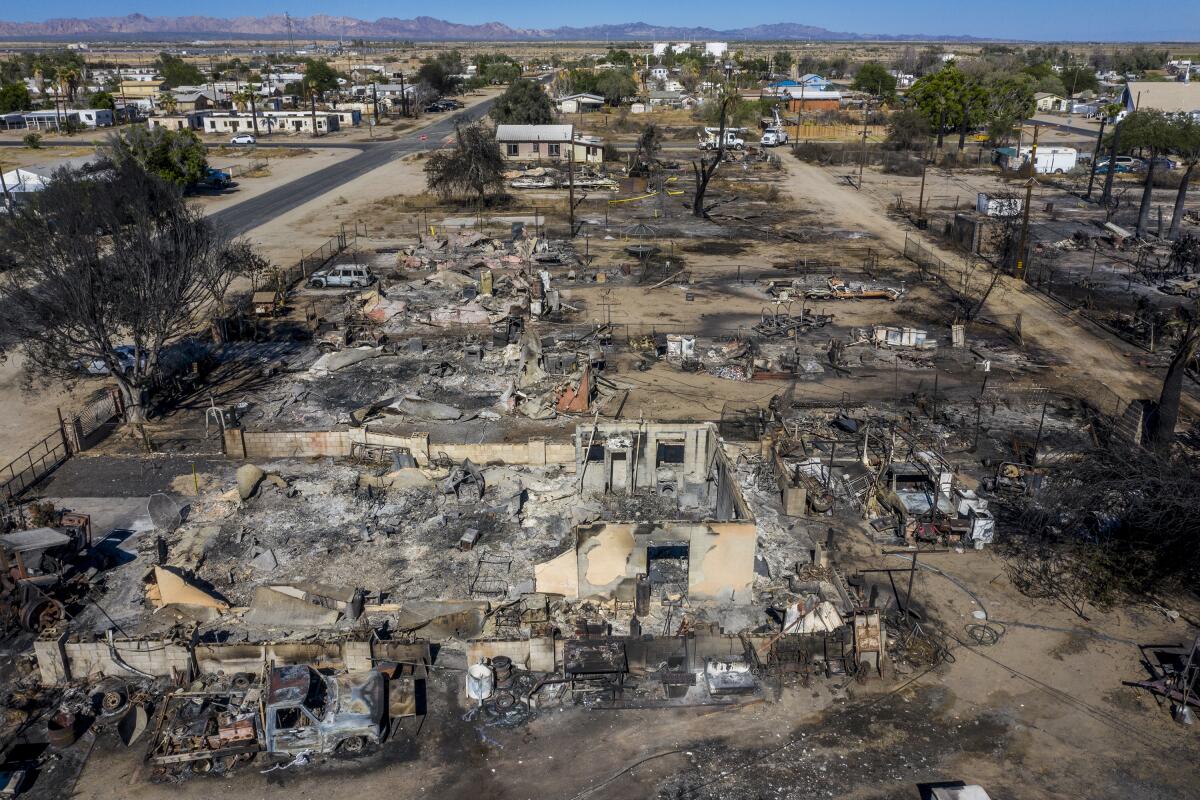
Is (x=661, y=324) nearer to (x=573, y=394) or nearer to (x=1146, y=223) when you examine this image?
(x=573, y=394)

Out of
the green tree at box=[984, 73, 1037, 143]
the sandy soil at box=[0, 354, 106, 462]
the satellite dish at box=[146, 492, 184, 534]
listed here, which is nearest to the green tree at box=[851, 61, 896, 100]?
the green tree at box=[984, 73, 1037, 143]

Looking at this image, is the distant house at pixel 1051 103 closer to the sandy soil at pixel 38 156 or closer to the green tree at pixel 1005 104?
the green tree at pixel 1005 104

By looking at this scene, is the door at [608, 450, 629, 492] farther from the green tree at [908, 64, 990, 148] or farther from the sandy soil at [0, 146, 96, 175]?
the green tree at [908, 64, 990, 148]

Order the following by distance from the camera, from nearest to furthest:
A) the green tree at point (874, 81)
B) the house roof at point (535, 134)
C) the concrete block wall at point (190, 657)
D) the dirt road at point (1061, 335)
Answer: the concrete block wall at point (190, 657) < the dirt road at point (1061, 335) < the house roof at point (535, 134) < the green tree at point (874, 81)

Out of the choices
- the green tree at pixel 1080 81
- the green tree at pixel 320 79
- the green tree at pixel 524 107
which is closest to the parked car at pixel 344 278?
the green tree at pixel 524 107

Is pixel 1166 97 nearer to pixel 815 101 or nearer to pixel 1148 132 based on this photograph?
pixel 1148 132
